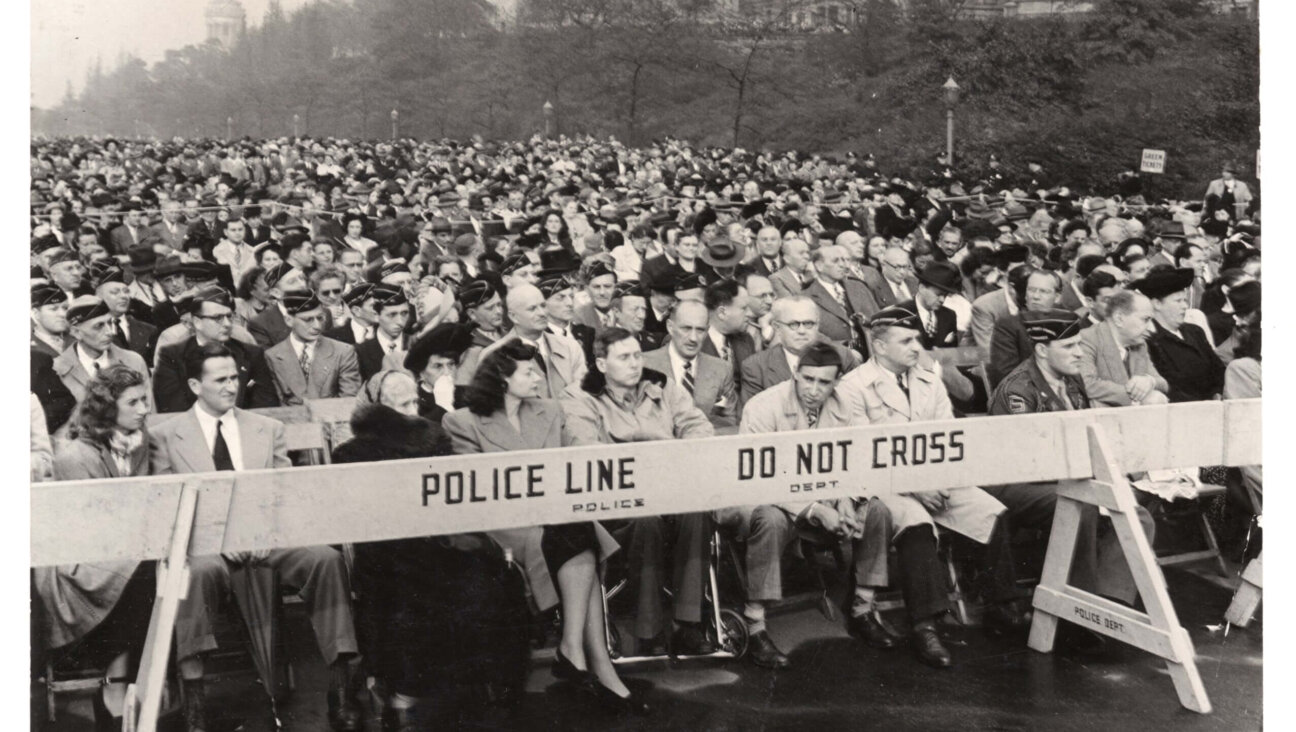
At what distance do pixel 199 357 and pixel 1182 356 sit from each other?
4810 millimetres

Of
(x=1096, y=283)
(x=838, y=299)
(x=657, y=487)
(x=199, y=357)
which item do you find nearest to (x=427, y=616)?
(x=657, y=487)

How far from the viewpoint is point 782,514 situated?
19.5ft

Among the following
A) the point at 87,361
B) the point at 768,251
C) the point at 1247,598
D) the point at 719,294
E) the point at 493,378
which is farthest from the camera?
the point at 768,251

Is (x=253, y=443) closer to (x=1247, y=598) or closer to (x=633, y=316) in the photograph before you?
(x=633, y=316)

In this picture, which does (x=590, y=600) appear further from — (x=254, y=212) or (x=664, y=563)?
(x=254, y=212)

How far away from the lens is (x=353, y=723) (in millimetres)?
5215

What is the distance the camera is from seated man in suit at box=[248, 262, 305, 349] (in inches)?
251

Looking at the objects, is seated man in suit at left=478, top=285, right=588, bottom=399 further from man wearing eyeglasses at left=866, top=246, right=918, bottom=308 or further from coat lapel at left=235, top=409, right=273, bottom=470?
man wearing eyeglasses at left=866, top=246, right=918, bottom=308

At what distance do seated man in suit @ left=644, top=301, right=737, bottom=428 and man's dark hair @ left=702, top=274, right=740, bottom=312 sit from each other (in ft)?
1.17

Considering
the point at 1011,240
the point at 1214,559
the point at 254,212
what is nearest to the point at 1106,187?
the point at 1011,240

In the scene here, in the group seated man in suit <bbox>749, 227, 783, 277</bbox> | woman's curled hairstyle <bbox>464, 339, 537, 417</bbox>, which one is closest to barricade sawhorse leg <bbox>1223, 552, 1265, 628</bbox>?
seated man in suit <bbox>749, 227, 783, 277</bbox>

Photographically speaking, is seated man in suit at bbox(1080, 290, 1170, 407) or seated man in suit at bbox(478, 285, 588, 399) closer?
seated man in suit at bbox(478, 285, 588, 399)

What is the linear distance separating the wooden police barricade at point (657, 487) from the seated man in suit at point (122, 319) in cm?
125

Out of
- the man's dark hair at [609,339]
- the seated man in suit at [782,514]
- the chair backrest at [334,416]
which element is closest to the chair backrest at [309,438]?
the chair backrest at [334,416]
